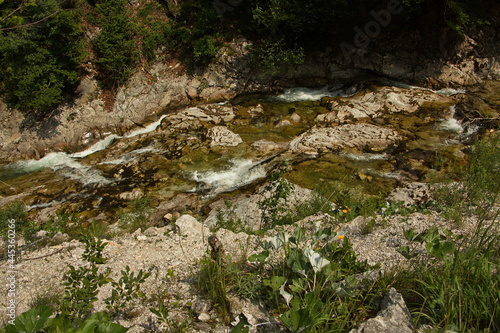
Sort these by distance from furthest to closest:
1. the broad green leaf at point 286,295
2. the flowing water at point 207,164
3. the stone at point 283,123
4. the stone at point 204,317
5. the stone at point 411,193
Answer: the stone at point 283,123 → the flowing water at point 207,164 → the stone at point 411,193 → the stone at point 204,317 → the broad green leaf at point 286,295

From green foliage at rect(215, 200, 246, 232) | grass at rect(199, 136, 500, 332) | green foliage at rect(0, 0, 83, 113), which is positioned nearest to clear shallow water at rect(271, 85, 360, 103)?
green foliage at rect(215, 200, 246, 232)

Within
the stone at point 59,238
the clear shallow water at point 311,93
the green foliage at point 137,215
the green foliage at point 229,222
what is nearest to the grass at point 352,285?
the green foliage at point 229,222

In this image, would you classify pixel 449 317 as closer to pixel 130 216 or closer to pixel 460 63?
pixel 130 216

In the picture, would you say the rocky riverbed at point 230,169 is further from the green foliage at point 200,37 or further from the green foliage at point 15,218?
the green foliage at point 200,37

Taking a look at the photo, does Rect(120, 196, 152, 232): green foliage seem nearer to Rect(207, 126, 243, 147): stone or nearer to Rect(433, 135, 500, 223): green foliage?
Rect(207, 126, 243, 147): stone

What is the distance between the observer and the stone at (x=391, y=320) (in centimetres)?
205

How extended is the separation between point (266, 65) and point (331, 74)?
296cm

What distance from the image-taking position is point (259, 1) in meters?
14.1

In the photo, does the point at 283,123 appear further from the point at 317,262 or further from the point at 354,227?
the point at 317,262

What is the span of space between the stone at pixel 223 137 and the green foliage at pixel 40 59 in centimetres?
611

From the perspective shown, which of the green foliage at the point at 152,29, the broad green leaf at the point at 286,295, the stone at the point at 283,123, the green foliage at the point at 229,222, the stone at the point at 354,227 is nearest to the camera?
the broad green leaf at the point at 286,295

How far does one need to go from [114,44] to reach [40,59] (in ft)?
10.0

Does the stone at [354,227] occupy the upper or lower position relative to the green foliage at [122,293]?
lower

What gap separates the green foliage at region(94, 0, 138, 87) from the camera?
13156mm
